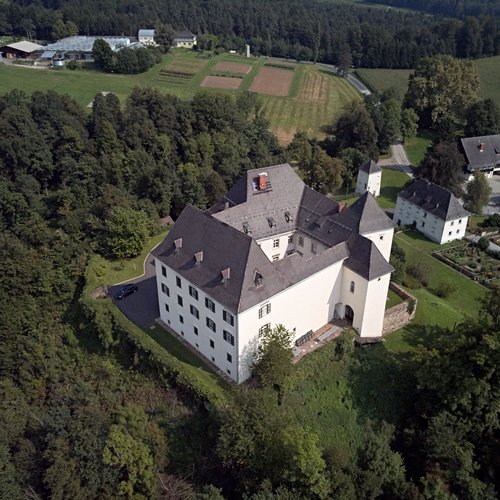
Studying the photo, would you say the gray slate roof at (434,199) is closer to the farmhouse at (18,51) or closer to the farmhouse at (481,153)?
the farmhouse at (481,153)

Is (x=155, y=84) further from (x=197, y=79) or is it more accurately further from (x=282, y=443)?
(x=282, y=443)

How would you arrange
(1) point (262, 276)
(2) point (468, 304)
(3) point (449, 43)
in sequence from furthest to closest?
(3) point (449, 43) < (2) point (468, 304) < (1) point (262, 276)

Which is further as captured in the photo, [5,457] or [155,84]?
[155,84]

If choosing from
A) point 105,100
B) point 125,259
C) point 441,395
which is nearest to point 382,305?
point 441,395

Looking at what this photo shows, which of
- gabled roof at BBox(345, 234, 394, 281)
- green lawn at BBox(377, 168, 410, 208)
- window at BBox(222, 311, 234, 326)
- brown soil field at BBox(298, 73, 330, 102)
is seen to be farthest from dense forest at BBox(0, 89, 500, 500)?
brown soil field at BBox(298, 73, 330, 102)

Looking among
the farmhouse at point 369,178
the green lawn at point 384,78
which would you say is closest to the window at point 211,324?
the farmhouse at point 369,178

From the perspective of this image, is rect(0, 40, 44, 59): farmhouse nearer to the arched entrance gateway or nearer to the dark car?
the dark car

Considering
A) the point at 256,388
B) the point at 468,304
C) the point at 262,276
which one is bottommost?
the point at 468,304

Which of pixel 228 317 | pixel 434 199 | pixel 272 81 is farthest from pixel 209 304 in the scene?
pixel 272 81

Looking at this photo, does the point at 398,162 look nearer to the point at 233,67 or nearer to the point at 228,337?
the point at 228,337
